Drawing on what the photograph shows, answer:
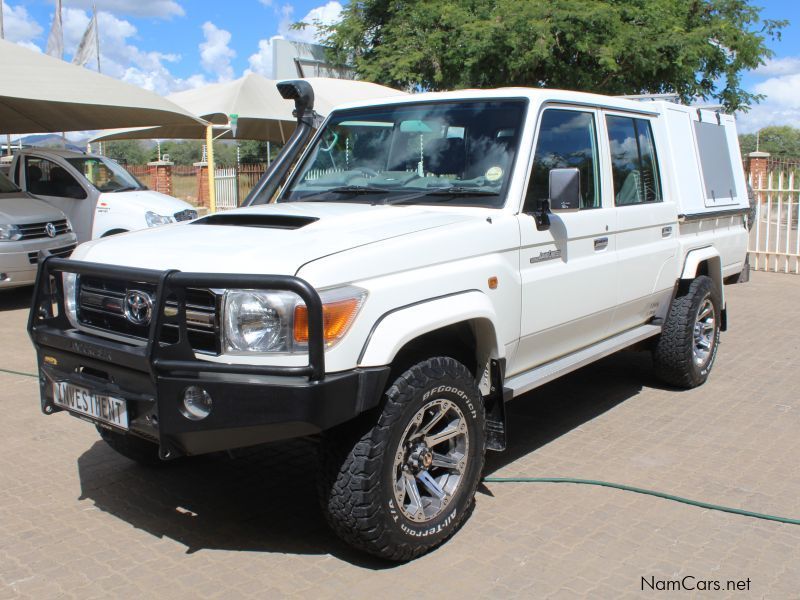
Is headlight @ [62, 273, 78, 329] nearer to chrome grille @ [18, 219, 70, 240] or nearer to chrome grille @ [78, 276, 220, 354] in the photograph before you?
chrome grille @ [78, 276, 220, 354]

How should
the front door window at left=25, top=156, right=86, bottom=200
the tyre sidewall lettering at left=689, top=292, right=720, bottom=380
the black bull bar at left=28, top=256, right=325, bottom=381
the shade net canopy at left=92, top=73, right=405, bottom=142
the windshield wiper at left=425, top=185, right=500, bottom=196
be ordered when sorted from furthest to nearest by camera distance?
the shade net canopy at left=92, top=73, right=405, bottom=142
the front door window at left=25, top=156, right=86, bottom=200
the tyre sidewall lettering at left=689, top=292, right=720, bottom=380
the windshield wiper at left=425, top=185, right=500, bottom=196
the black bull bar at left=28, top=256, right=325, bottom=381

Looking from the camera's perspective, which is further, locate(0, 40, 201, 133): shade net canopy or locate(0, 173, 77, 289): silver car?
locate(0, 40, 201, 133): shade net canopy

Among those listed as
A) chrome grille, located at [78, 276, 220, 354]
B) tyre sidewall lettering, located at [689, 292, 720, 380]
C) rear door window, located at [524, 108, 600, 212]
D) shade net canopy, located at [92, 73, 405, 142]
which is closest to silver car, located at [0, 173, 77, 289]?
shade net canopy, located at [92, 73, 405, 142]

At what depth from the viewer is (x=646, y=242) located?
5367 millimetres

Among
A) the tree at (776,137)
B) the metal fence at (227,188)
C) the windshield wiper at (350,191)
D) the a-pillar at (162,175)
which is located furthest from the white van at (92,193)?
the tree at (776,137)

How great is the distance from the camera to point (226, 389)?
2.99m

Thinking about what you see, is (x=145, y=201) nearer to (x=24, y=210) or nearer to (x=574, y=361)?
(x=24, y=210)

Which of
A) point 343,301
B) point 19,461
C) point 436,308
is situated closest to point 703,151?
point 436,308

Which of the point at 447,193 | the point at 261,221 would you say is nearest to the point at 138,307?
the point at 261,221

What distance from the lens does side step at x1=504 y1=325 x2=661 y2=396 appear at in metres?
4.23

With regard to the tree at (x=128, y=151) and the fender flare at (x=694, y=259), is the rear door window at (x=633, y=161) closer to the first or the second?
the fender flare at (x=694, y=259)

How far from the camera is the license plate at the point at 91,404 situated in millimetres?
3314

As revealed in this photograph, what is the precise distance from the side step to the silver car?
659cm

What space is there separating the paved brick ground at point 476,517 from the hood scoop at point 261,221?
1.49 m
